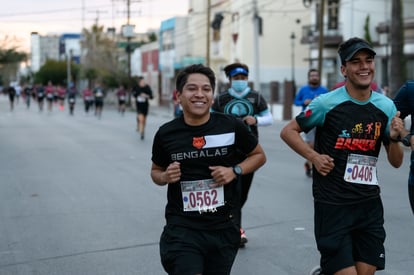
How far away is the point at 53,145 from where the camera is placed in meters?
20.6

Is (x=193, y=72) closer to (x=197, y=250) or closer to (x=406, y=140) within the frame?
(x=197, y=250)

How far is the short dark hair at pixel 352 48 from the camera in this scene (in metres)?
4.61

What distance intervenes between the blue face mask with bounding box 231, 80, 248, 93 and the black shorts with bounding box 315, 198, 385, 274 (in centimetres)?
302

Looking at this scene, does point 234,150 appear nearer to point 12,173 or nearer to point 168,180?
point 168,180

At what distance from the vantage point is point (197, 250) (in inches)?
172

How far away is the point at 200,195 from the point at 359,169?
3.38 feet

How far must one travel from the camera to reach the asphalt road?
703cm

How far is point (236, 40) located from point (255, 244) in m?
45.7

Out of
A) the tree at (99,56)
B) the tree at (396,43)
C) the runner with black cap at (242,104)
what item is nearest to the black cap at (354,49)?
the runner with black cap at (242,104)

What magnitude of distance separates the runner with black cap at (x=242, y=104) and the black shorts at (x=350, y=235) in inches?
112

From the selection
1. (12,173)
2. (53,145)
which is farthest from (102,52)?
(12,173)

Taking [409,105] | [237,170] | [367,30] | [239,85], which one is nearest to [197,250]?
[237,170]

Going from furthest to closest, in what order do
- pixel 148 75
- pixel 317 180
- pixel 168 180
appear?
pixel 148 75, pixel 317 180, pixel 168 180

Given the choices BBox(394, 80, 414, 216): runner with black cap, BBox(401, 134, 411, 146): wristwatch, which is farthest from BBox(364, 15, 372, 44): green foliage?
BBox(401, 134, 411, 146): wristwatch
